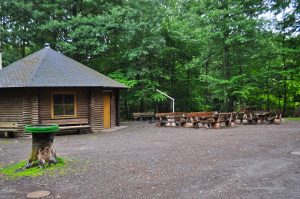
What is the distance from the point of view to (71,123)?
573 inches

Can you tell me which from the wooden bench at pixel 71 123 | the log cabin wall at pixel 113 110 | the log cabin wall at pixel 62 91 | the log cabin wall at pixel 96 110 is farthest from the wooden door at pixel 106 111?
the wooden bench at pixel 71 123

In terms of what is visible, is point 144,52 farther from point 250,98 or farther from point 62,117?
point 250,98

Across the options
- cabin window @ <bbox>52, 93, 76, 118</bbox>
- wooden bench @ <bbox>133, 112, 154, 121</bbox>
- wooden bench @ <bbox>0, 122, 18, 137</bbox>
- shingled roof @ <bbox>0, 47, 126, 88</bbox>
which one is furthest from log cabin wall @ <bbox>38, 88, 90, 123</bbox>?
wooden bench @ <bbox>133, 112, 154, 121</bbox>

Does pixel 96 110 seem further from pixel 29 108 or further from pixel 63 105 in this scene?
pixel 29 108

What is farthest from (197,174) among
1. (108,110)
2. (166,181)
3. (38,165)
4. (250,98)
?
(250,98)

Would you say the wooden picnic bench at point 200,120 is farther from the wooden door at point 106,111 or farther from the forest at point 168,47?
the wooden door at point 106,111

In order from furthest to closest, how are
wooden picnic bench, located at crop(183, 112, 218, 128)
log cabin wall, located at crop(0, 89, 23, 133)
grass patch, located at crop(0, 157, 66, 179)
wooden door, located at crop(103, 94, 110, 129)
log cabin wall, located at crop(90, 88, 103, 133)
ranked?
wooden door, located at crop(103, 94, 110, 129)
log cabin wall, located at crop(90, 88, 103, 133)
wooden picnic bench, located at crop(183, 112, 218, 128)
log cabin wall, located at crop(0, 89, 23, 133)
grass patch, located at crop(0, 157, 66, 179)

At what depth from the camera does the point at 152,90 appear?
21141 millimetres

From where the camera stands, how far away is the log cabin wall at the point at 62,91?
1420 centimetres

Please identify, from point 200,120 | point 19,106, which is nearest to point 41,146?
point 19,106

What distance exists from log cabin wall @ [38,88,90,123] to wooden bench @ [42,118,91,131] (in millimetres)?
254

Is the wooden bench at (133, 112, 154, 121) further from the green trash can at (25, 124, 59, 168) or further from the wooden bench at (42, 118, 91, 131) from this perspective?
the green trash can at (25, 124, 59, 168)

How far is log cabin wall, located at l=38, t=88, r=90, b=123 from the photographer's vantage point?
46.6ft

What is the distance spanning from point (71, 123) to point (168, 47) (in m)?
10.8
